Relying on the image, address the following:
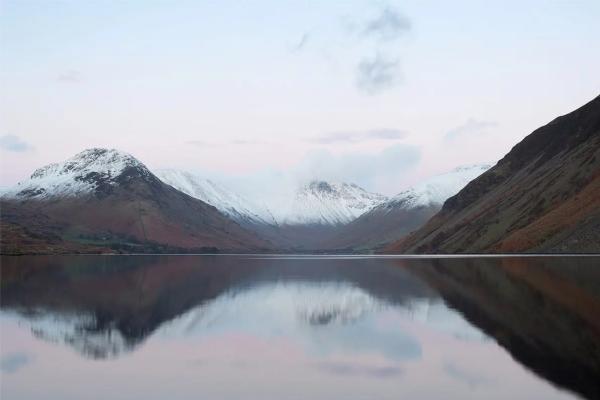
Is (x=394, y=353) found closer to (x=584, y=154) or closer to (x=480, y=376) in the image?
(x=480, y=376)

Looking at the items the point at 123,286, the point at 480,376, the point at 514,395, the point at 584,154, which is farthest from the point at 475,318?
the point at 584,154

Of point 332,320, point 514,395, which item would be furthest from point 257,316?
point 514,395

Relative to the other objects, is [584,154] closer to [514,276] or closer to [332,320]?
[514,276]

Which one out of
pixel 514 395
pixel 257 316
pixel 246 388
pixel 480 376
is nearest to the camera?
pixel 514 395

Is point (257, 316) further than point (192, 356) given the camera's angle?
Yes

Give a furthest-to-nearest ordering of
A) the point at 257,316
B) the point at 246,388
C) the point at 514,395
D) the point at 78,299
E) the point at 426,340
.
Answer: the point at 78,299 < the point at 257,316 < the point at 426,340 < the point at 246,388 < the point at 514,395

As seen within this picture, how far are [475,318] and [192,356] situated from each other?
20914mm

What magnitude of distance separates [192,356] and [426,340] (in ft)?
42.4

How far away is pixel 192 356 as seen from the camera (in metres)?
33.2

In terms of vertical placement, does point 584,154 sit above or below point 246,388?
above

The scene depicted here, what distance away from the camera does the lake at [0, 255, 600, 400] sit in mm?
26000

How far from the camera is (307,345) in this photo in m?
37.0

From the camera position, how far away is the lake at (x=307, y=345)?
26.0 metres

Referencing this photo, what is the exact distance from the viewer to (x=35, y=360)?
3191 cm
